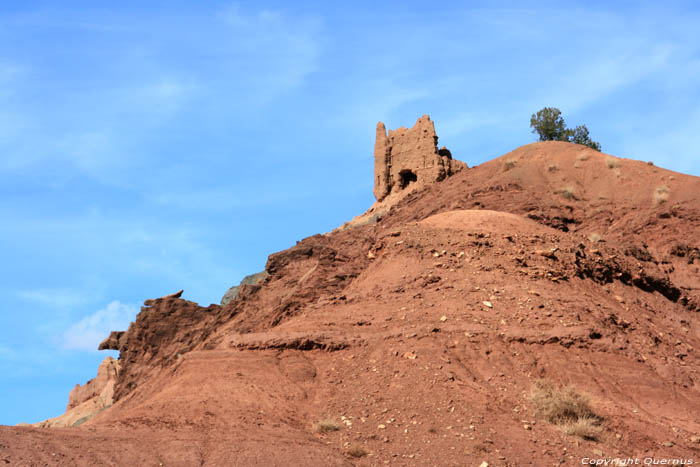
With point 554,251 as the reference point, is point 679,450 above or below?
below

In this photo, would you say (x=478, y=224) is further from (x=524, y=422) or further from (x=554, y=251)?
(x=524, y=422)

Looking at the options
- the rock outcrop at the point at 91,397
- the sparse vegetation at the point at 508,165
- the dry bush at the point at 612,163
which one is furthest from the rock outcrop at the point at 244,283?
the dry bush at the point at 612,163

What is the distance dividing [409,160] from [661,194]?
14.1 meters

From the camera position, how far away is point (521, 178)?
38.9m

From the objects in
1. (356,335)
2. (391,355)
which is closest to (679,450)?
(391,355)

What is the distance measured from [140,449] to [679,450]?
31.1ft

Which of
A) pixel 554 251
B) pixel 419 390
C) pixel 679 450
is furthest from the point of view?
pixel 554 251

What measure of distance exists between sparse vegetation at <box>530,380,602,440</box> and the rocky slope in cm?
7

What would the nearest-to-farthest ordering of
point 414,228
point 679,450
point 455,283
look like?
1. point 679,450
2. point 455,283
3. point 414,228

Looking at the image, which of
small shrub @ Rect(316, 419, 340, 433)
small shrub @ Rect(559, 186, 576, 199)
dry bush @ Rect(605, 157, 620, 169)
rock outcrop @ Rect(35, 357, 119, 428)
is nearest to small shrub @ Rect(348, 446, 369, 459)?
small shrub @ Rect(316, 419, 340, 433)

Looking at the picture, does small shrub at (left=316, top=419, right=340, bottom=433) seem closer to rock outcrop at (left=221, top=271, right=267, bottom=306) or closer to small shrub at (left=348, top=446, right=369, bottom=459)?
small shrub at (left=348, top=446, right=369, bottom=459)

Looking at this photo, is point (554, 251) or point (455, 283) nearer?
point (455, 283)

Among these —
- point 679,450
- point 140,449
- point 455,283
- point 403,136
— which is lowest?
point 679,450

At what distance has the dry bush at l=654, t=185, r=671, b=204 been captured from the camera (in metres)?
34.3
